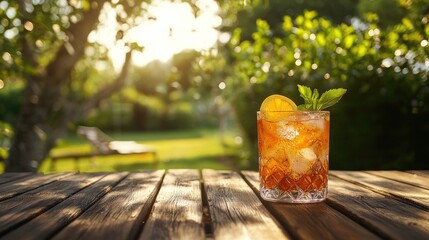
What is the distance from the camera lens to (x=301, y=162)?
159 centimetres

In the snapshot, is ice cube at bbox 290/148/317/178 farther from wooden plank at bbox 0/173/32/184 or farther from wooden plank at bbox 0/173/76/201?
wooden plank at bbox 0/173/32/184

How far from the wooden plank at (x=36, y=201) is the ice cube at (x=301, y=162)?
78 centimetres

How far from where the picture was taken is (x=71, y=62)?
535 centimetres

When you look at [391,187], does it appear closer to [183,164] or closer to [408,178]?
[408,178]

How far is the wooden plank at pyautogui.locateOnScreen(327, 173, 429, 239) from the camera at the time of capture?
1.20 m

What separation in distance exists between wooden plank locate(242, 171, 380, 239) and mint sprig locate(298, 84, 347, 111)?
0.33m

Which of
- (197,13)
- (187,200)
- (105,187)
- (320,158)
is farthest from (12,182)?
(197,13)

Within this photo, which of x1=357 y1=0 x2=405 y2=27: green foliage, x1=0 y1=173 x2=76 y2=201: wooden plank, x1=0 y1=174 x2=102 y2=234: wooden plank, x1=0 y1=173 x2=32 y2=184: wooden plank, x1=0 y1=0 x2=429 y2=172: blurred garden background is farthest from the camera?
x1=357 y1=0 x2=405 y2=27: green foliage

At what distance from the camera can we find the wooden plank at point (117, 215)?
118 cm

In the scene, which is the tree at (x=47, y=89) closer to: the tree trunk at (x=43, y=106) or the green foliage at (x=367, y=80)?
the tree trunk at (x=43, y=106)

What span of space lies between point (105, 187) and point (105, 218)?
626mm

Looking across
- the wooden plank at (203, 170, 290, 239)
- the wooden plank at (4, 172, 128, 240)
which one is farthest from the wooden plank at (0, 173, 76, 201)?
the wooden plank at (203, 170, 290, 239)

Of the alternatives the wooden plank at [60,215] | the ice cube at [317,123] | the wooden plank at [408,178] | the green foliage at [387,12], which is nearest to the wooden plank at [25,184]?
the wooden plank at [60,215]

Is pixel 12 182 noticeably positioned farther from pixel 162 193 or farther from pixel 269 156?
pixel 269 156
